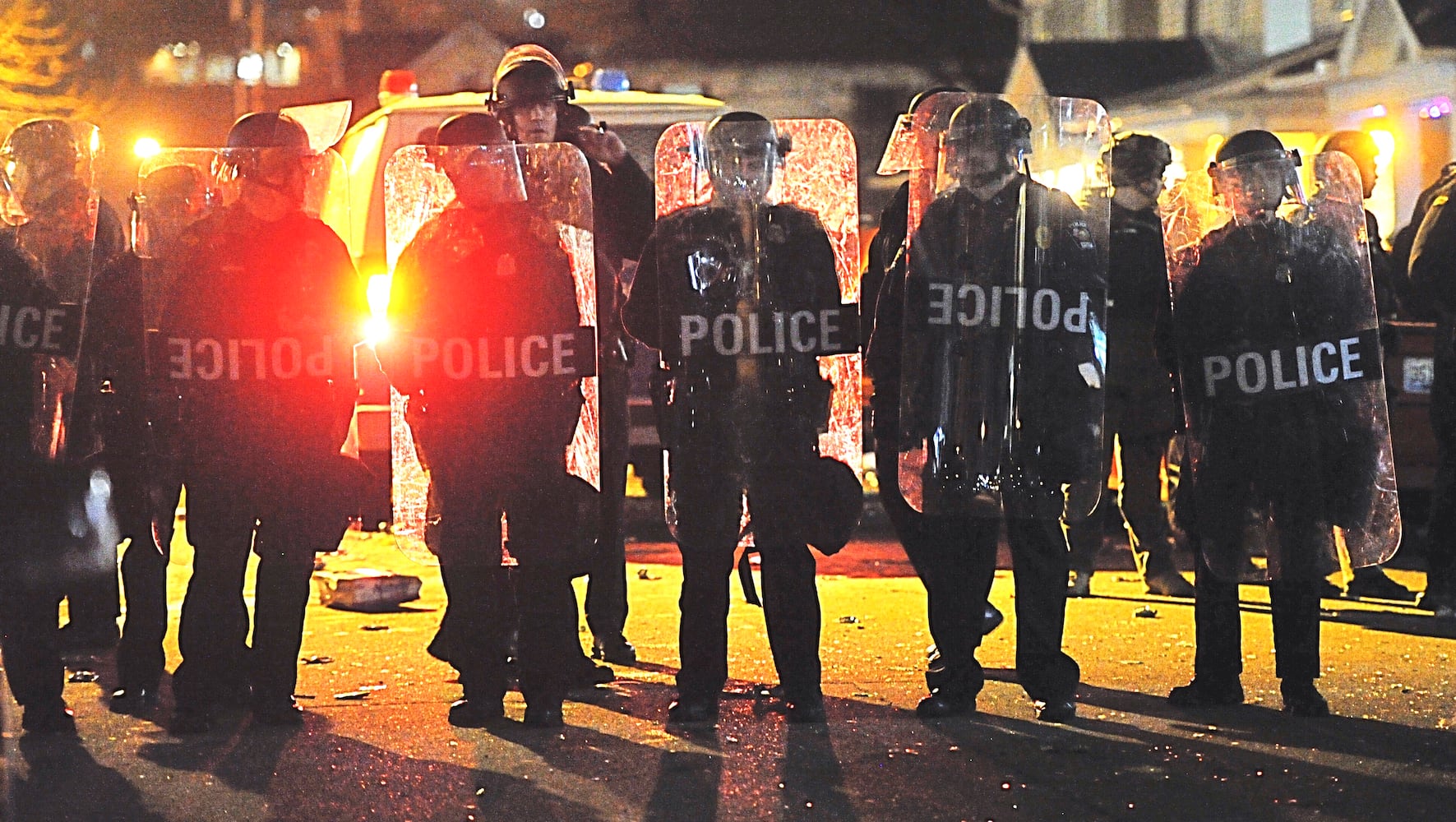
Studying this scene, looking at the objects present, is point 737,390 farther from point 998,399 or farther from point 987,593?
point 987,593

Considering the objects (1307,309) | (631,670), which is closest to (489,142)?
(631,670)

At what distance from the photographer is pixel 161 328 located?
5.75 meters

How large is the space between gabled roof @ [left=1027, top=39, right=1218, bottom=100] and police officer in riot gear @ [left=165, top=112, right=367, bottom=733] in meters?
22.1

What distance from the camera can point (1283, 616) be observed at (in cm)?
602

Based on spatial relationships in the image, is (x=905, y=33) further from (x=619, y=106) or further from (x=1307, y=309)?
(x=1307, y=309)

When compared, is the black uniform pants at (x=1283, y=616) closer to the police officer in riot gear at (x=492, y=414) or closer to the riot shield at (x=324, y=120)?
the police officer in riot gear at (x=492, y=414)

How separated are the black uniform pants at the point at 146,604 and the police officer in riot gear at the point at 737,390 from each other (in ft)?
5.57

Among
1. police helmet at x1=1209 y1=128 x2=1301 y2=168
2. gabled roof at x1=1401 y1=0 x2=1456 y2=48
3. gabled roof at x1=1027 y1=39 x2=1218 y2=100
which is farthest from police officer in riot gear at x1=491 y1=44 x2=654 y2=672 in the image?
gabled roof at x1=1027 y1=39 x2=1218 y2=100

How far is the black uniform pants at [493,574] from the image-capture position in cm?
583

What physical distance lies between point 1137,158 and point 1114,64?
2102 cm

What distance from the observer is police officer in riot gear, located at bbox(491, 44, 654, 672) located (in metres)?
6.38

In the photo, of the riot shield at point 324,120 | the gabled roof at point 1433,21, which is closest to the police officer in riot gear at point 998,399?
the riot shield at point 324,120

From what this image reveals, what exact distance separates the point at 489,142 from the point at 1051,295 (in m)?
1.78

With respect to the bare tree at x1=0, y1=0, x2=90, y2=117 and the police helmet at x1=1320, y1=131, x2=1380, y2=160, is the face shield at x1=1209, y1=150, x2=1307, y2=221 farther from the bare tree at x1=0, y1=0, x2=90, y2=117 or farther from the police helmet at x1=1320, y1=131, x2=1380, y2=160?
the bare tree at x1=0, y1=0, x2=90, y2=117
